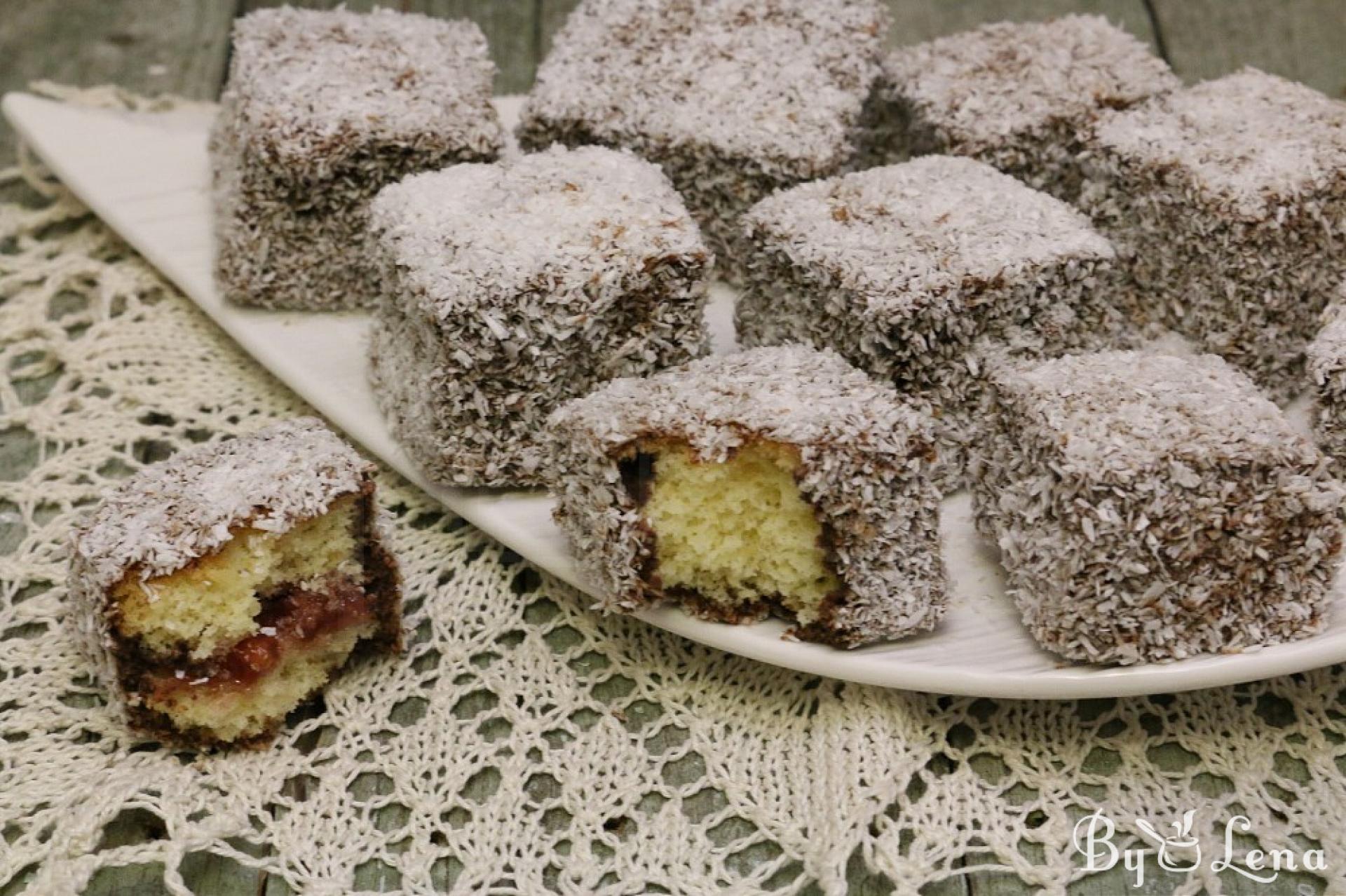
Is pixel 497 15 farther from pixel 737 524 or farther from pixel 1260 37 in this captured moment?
pixel 737 524

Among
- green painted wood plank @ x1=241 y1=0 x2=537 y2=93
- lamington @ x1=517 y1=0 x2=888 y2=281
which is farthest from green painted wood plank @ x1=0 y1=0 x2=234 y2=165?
lamington @ x1=517 y1=0 x2=888 y2=281

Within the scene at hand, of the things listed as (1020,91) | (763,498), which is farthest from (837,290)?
(1020,91)

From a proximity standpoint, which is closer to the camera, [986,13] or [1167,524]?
[1167,524]

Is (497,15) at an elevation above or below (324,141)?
below

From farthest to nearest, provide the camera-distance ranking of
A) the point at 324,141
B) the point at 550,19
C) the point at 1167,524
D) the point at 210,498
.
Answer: the point at 550,19 < the point at 324,141 < the point at 210,498 < the point at 1167,524

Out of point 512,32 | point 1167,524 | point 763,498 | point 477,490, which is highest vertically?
point 1167,524

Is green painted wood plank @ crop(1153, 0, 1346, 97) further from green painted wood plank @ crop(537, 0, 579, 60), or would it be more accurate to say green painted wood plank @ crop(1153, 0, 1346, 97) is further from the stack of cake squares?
green painted wood plank @ crop(537, 0, 579, 60)
